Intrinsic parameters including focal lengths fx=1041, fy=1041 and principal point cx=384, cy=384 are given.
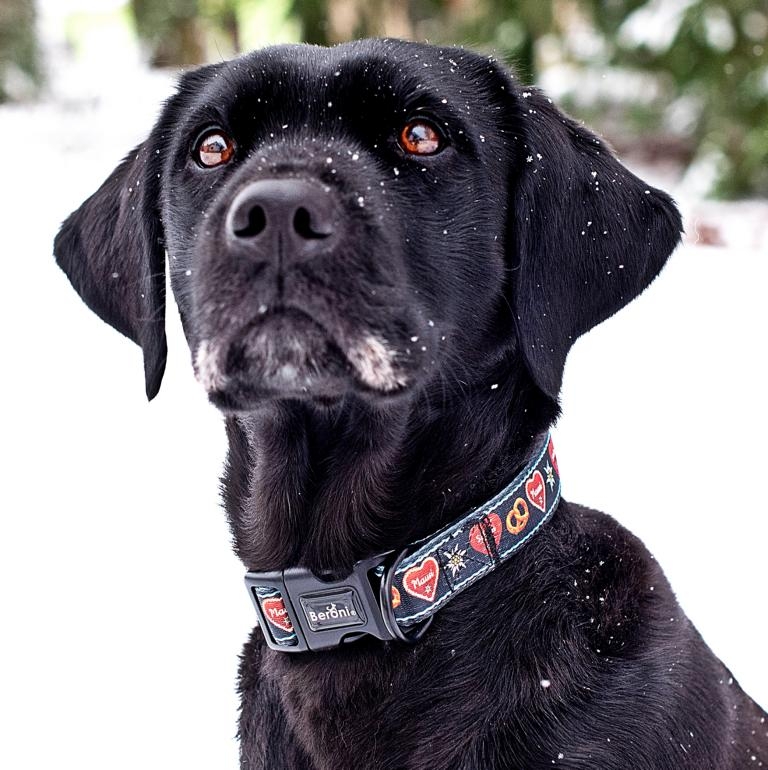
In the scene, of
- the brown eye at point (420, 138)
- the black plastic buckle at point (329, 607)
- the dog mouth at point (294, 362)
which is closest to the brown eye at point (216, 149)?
the brown eye at point (420, 138)

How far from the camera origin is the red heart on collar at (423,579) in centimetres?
212

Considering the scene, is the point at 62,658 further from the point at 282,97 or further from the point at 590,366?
the point at 590,366

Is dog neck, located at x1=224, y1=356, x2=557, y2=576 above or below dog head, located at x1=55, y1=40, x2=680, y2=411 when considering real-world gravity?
below

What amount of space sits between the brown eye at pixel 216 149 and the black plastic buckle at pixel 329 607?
0.96 metres

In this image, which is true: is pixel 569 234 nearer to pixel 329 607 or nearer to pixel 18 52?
pixel 329 607

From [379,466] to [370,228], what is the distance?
55 centimetres

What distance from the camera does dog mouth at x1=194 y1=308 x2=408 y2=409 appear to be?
1979 mm

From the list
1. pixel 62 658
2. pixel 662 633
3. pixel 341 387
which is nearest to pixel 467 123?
pixel 341 387

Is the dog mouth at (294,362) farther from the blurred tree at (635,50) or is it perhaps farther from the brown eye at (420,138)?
the blurred tree at (635,50)

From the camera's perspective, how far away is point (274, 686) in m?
2.42

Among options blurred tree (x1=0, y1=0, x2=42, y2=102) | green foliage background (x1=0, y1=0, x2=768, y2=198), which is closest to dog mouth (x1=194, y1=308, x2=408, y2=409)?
green foliage background (x1=0, y1=0, x2=768, y2=198)

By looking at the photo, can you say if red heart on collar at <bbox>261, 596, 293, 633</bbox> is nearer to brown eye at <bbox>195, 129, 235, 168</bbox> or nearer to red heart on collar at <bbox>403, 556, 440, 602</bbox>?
red heart on collar at <bbox>403, 556, 440, 602</bbox>

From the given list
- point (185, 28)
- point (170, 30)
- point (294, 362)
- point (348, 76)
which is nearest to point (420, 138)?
point (348, 76)

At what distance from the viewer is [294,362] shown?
6.58 ft
